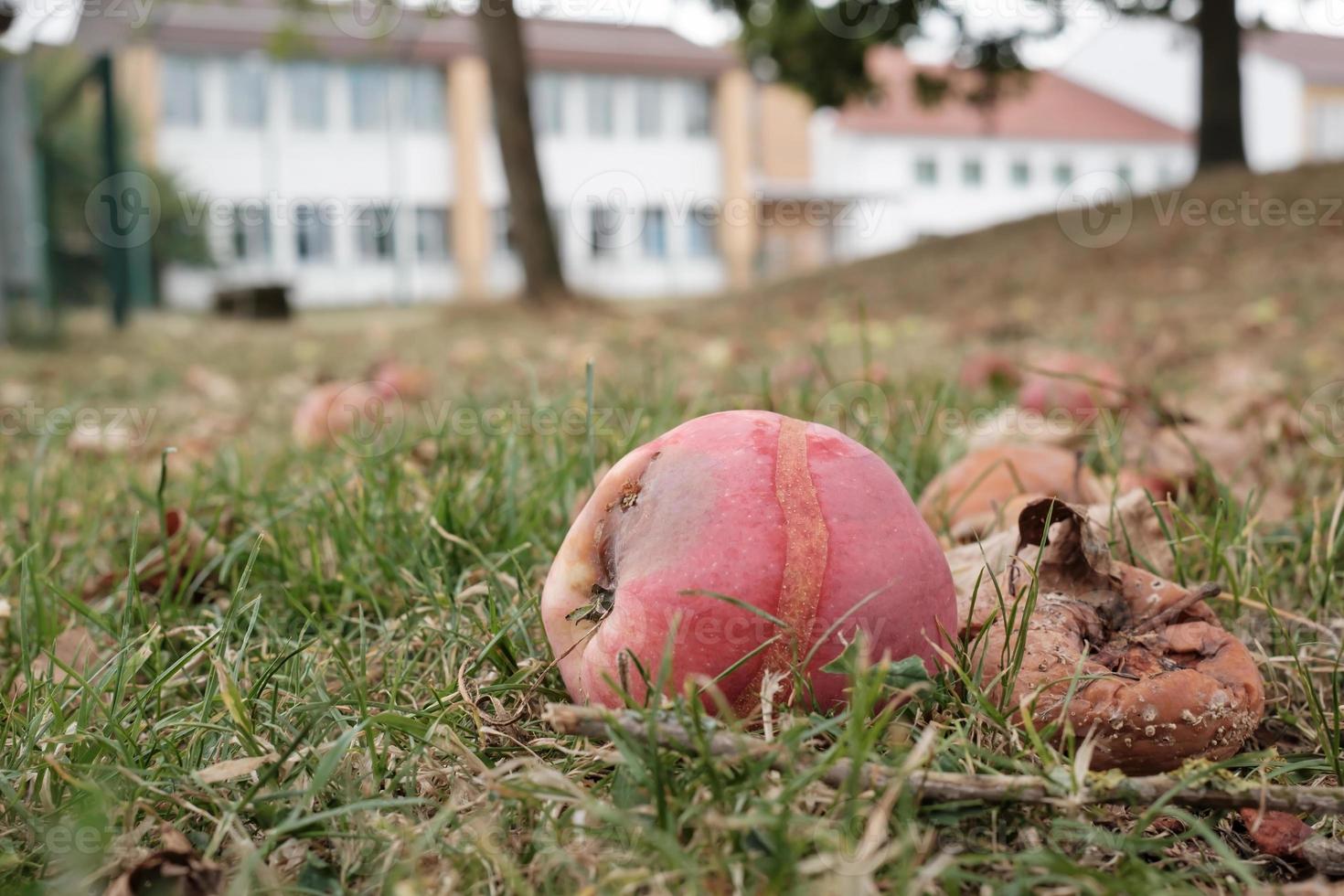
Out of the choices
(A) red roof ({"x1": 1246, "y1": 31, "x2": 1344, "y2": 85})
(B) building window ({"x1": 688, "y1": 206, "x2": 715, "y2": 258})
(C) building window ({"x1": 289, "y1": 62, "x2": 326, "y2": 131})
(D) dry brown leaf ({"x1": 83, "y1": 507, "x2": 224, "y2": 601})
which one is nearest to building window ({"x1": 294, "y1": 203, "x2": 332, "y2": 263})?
(C) building window ({"x1": 289, "y1": 62, "x2": 326, "y2": 131})

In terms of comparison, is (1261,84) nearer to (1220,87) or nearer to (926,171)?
(926,171)

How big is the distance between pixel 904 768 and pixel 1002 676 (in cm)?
29

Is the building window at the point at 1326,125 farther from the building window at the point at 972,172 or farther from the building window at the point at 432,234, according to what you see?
the building window at the point at 432,234

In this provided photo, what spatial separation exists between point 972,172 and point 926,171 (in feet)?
6.86

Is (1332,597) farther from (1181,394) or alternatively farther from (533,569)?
(1181,394)

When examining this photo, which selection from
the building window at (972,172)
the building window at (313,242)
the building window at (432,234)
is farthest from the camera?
the building window at (972,172)

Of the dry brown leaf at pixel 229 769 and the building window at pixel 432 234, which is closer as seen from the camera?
the dry brown leaf at pixel 229 769

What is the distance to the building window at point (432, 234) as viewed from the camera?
3244 centimetres

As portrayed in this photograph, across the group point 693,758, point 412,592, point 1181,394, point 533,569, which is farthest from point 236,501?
point 1181,394

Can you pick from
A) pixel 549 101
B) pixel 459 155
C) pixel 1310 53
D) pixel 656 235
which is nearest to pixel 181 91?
pixel 459 155

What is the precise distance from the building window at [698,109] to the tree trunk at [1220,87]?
22781mm

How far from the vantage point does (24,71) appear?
778cm

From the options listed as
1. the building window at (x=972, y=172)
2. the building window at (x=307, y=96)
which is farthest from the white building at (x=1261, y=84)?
the building window at (x=307, y=96)

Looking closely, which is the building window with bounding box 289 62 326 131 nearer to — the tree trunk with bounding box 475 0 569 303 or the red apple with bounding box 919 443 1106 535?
the tree trunk with bounding box 475 0 569 303
